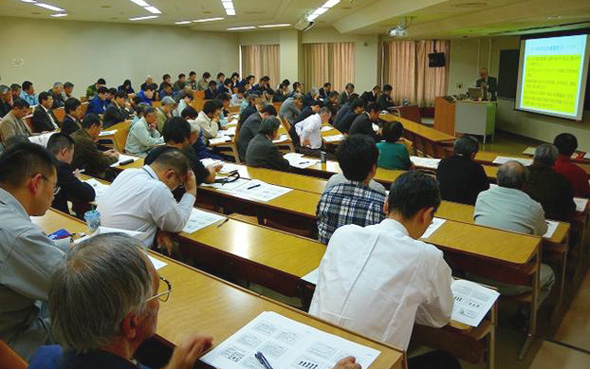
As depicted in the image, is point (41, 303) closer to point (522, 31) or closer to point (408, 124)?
point (408, 124)

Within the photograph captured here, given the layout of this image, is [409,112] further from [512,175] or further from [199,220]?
[199,220]

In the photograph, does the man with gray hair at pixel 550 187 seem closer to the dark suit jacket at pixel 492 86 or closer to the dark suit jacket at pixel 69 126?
the dark suit jacket at pixel 69 126

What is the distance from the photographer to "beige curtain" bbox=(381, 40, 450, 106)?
46.8 feet

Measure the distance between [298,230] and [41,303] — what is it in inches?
77.3

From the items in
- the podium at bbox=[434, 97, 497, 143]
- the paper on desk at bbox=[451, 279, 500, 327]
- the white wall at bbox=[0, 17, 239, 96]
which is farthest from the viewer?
the white wall at bbox=[0, 17, 239, 96]

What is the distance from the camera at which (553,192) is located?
3604 mm

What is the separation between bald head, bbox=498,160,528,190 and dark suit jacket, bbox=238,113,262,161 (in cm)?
376

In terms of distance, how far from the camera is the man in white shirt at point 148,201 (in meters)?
2.71

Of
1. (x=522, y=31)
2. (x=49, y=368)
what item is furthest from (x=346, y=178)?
(x=522, y=31)

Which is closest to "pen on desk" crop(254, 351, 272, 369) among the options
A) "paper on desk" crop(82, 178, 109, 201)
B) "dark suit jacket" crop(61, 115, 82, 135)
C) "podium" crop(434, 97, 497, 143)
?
"paper on desk" crop(82, 178, 109, 201)

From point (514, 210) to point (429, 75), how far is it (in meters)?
12.3

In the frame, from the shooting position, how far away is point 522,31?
10219mm

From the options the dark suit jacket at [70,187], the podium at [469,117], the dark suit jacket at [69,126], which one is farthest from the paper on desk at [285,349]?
the podium at [469,117]

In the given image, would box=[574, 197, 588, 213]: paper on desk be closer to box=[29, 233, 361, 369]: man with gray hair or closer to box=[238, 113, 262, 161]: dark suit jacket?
box=[29, 233, 361, 369]: man with gray hair
